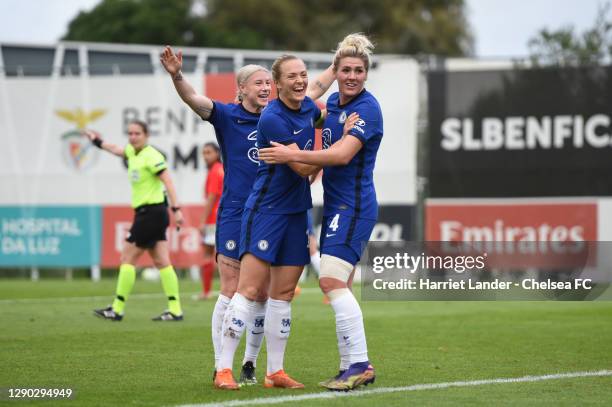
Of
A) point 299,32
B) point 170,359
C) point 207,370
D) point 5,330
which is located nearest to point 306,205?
point 207,370

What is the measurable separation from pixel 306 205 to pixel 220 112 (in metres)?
0.97

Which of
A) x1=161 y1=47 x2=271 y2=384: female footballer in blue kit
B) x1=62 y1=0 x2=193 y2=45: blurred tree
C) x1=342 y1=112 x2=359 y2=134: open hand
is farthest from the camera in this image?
x1=62 y1=0 x2=193 y2=45: blurred tree

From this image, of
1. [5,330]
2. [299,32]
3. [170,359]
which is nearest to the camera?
[170,359]

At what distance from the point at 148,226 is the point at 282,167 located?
585cm

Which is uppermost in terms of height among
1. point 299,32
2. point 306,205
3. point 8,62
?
point 299,32

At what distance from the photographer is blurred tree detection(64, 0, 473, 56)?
2053 inches

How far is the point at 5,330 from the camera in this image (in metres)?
11.5

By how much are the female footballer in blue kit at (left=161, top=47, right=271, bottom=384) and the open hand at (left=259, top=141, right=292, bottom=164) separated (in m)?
0.78

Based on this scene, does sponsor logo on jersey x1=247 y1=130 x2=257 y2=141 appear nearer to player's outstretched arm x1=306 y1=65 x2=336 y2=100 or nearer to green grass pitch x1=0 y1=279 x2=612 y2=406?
player's outstretched arm x1=306 y1=65 x2=336 y2=100

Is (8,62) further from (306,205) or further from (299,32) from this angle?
(299,32)

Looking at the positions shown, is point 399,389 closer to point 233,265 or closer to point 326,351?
point 233,265

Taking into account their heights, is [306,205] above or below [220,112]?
below

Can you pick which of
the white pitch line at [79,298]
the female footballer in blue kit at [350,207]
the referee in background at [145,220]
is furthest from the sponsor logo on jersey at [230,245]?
the white pitch line at [79,298]

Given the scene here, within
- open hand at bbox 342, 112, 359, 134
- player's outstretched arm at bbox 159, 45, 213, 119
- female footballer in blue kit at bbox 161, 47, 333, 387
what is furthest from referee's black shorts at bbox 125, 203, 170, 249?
open hand at bbox 342, 112, 359, 134
